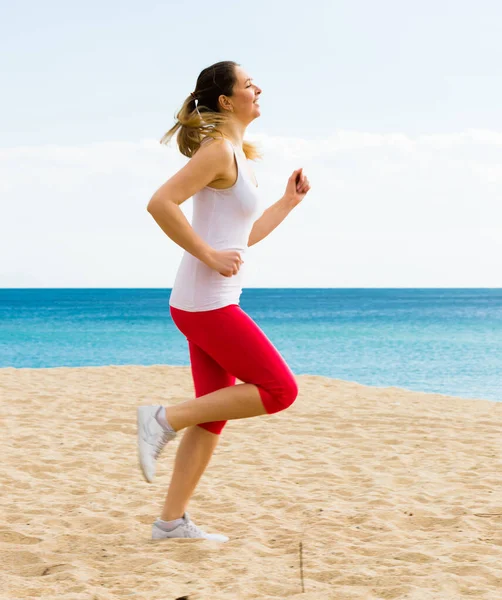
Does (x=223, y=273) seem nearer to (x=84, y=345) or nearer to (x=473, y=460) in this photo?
(x=473, y=460)

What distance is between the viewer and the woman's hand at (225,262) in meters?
2.90

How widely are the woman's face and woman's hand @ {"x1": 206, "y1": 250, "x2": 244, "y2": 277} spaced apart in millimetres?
623

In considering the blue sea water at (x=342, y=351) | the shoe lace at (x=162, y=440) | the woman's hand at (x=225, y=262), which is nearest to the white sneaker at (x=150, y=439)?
the shoe lace at (x=162, y=440)

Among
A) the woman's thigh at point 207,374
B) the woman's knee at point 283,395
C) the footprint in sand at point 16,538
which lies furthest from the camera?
the footprint in sand at point 16,538

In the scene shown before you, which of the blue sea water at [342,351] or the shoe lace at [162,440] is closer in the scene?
the shoe lace at [162,440]

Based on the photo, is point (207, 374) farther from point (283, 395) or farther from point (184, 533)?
point (184, 533)

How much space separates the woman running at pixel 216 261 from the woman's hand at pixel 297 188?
13.1 inches

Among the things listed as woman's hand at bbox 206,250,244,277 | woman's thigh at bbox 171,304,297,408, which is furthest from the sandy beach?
woman's hand at bbox 206,250,244,277

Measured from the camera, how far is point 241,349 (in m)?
2.98

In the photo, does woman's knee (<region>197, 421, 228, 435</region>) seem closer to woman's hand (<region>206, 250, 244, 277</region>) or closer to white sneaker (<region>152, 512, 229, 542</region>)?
white sneaker (<region>152, 512, 229, 542</region>)

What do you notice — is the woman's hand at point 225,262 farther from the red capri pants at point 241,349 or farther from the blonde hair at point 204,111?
the blonde hair at point 204,111

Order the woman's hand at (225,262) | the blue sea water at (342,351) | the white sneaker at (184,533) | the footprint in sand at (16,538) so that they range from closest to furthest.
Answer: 1. the woman's hand at (225,262)
2. the white sneaker at (184,533)
3. the footprint in sand at (16,538)
4. the blue sea water at (342,351)

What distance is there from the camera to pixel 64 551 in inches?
135

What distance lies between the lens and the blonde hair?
10.1 ft
